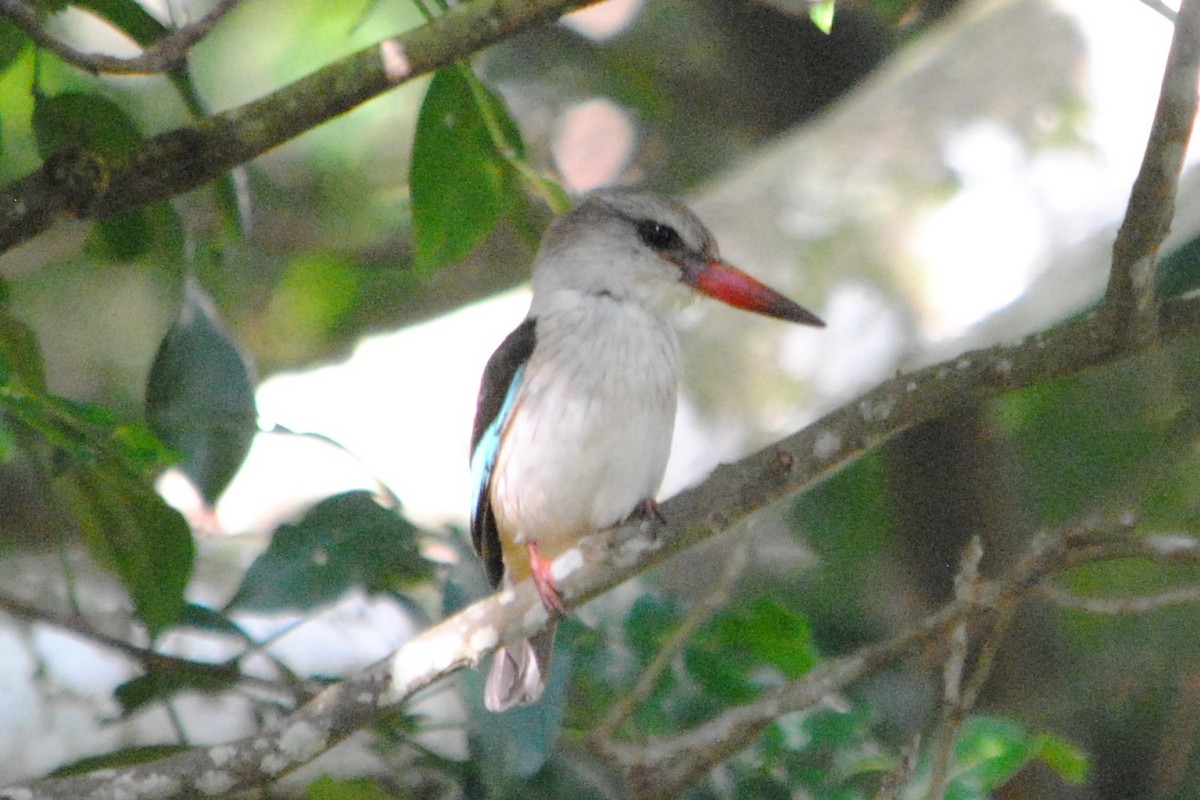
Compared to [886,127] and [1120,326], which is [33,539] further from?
[1120,326]

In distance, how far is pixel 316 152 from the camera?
4148 millimetres

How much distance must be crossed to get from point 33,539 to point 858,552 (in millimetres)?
2033

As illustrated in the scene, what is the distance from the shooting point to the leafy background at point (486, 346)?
7.66ft

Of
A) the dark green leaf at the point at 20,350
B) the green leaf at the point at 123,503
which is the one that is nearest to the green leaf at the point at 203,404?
the green leaf at the point at 123,503

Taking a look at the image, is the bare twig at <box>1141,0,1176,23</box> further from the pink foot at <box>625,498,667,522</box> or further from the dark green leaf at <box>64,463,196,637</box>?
the dark green leaf at <box>64,463,196,637</box>

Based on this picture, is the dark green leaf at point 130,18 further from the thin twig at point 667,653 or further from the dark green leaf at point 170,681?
the thin twig at point 667,653

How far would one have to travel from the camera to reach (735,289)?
2.71 metres

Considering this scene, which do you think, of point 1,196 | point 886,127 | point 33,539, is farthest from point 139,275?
point 886,127

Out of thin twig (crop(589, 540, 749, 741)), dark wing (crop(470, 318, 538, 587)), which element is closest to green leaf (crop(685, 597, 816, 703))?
thin twig (crop(589, 540, 749, 741))

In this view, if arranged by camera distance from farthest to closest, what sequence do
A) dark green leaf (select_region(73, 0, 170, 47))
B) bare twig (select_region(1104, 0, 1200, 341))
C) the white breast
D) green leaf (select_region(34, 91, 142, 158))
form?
the white breast
green leaf (select_region(34, 91, 142, 158))
dark green leaf (select_region(73, 0, 170, 47))
bare twig (select_region(1104, 0, 1200, 341))

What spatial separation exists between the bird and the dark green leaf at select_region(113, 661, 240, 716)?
0.43 meters

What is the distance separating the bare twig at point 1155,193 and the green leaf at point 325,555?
1201 mm

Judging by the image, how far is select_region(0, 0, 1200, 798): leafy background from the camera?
2.33 meters

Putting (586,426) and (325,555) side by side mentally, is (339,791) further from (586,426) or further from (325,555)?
(586,426)
